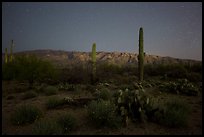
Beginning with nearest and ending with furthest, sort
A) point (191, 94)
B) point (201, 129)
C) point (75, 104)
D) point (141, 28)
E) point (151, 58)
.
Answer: point (201, 129)
point (75, 104)
point (191, 94)
point (141, 28)
point (151, 58)

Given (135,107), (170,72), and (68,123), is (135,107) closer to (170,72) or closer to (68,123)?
(68,123)

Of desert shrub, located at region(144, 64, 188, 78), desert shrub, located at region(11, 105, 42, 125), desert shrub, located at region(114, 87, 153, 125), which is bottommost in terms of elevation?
desert shrub, located at region(11, 105, 42, 125)

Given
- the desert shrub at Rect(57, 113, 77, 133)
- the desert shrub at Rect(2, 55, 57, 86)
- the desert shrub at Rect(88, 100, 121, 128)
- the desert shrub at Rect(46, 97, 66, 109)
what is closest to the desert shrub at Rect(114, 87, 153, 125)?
the desert shrub at Rect(88, 100, 121, 128)

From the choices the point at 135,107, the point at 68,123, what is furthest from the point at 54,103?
the point at 135,107

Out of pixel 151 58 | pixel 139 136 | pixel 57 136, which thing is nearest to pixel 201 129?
pixel 139 136

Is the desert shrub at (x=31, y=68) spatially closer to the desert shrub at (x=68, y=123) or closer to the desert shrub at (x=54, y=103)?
the desert shrub at (x=54, y=103)

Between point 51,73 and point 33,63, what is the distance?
2.26 metres

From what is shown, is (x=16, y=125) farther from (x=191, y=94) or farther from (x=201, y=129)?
(x=191, y=94)

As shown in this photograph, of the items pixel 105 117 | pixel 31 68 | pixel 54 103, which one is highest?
pixel 31 68

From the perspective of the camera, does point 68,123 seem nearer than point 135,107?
Yes

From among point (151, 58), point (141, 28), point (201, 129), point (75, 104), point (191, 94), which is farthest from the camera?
point (151, 58)

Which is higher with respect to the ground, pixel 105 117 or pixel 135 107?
pixel 135 107

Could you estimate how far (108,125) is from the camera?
20.0 ft

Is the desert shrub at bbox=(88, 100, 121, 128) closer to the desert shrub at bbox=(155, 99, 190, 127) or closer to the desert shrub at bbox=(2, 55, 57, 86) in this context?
the desert shrub at bbox=(155, 99, 190, 127)
